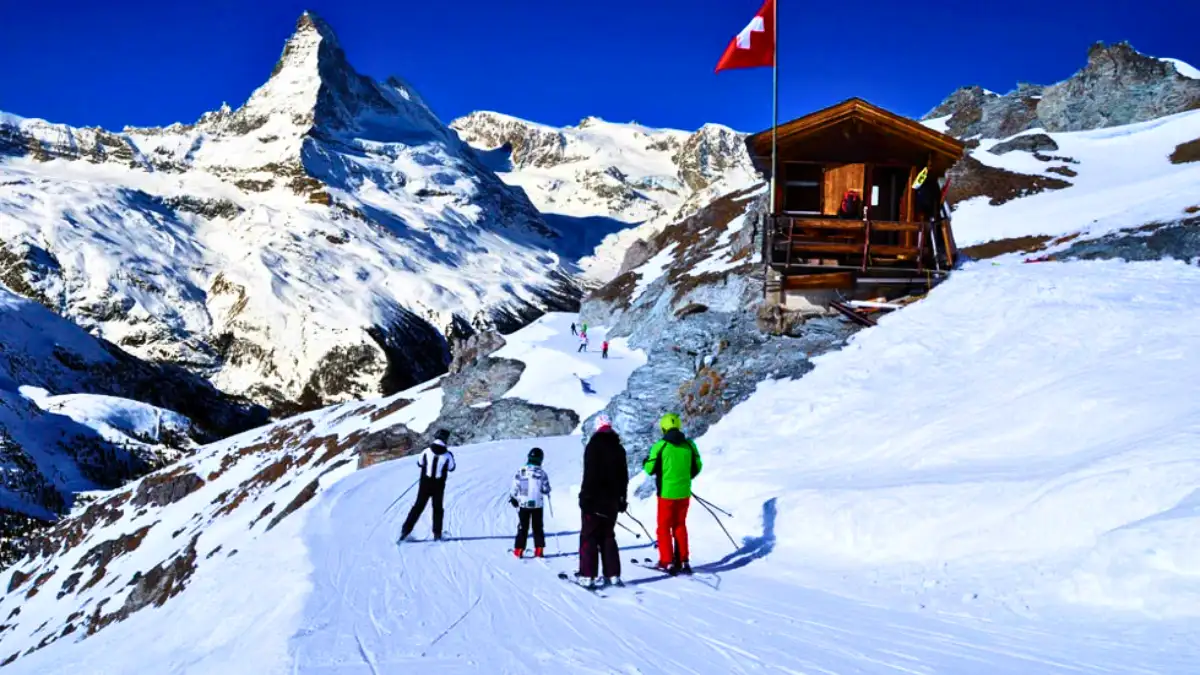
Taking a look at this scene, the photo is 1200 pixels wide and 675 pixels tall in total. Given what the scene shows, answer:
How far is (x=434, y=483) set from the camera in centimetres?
1293

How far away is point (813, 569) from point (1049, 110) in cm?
7728

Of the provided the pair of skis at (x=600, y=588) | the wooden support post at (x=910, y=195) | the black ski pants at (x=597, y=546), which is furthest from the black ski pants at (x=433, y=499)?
the wooden support post at (x=910, y=195)

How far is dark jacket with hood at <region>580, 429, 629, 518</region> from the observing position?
8883mm

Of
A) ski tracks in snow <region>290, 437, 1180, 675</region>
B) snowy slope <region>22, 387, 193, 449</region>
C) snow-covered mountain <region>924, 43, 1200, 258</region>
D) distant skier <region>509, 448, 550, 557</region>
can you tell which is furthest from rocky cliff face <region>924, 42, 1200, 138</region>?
snowy slope <region>22, 387, 193, 449</region>

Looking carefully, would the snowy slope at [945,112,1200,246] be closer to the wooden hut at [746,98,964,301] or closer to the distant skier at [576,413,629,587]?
the wooden hut at [746,98,964,301]

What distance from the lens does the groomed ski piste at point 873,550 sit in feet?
21.0

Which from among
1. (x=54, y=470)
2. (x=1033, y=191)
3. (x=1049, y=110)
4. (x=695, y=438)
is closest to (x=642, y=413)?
(x=695, y=438)

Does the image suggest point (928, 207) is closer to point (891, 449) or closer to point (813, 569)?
point (891, 449)

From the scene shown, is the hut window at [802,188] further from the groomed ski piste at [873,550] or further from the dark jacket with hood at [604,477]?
the dark jacket with hood at [604,477]

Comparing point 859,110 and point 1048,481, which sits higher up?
point 859,110

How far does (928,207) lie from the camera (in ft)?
68.0

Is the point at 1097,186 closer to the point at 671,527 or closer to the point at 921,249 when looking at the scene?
the point at 921,249

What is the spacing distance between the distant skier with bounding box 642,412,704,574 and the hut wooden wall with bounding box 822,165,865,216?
14.5m

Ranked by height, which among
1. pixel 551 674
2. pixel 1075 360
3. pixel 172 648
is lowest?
pixel 172 648
